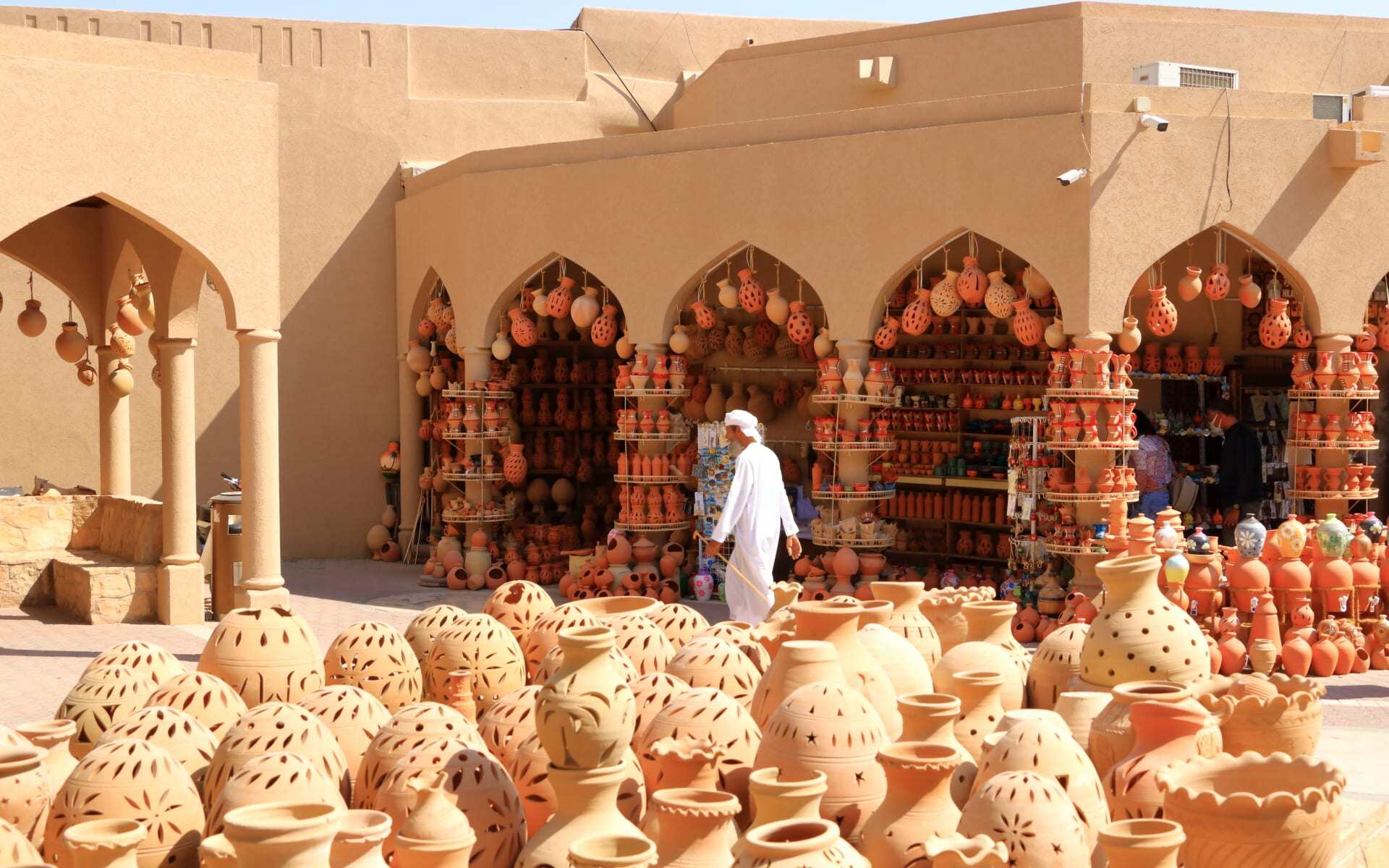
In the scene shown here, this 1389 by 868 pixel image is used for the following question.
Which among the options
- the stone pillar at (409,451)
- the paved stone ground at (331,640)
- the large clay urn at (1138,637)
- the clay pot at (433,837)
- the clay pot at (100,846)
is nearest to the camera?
the clay pot at (100,846)

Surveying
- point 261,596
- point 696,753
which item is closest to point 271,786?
point 696,753

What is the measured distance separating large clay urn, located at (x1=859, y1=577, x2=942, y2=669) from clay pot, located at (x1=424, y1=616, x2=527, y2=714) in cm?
157

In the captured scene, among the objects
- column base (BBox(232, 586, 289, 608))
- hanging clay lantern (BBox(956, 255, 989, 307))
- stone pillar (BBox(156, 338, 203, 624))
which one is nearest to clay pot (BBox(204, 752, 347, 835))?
column base (BBox(232, 586, 289, 608))

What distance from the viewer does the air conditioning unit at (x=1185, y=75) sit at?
13.5 metres

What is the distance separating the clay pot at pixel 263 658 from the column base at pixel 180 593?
6448 mm

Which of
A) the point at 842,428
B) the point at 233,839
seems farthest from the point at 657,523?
the point at 233,839

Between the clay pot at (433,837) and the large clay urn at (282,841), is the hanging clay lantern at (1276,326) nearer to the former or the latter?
the clay pot at (433,837)

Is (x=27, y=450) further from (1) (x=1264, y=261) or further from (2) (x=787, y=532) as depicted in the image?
(1) (x=1264, y=261)

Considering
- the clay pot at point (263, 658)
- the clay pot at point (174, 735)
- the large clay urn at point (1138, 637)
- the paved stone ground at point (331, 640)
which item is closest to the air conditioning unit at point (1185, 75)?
the paved stone ground at point (331, 640)

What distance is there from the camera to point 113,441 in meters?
14.7

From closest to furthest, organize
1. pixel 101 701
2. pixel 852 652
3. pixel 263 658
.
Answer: pixel 852 652, pixel 101 701, pixel 263 658

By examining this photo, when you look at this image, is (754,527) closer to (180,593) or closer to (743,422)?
(743,422)

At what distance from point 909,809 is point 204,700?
270 cm

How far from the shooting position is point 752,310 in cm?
1386
